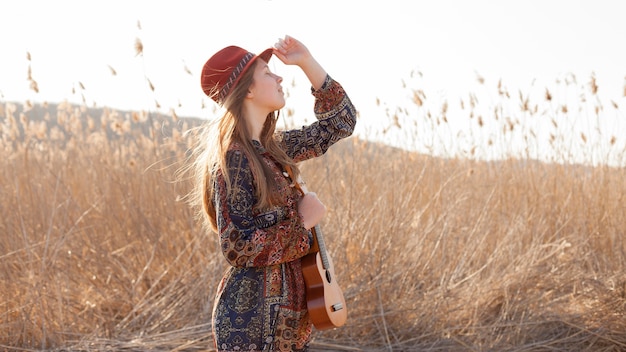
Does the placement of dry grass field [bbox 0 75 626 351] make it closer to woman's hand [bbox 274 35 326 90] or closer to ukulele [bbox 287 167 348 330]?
woman's hand [bbox 274 35 326 90]

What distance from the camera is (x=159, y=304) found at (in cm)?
401

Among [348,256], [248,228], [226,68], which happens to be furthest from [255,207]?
[348,256]

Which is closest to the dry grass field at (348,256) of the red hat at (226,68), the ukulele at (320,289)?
the red hat at (226,68)

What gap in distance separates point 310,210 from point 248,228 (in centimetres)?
Result: 19

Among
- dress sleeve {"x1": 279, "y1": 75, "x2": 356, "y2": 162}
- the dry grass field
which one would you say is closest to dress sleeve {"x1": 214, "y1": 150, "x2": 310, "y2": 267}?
dress sleeve {"x1": 279, "y1": 75, "x2": 356, "y2": 162}

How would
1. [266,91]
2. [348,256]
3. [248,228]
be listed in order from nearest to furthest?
[248,228], [266,91], [348,256]

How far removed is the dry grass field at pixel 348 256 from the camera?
12.8ft

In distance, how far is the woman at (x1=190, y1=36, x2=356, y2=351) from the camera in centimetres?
217

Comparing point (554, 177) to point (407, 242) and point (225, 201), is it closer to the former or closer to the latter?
point (407, 242)

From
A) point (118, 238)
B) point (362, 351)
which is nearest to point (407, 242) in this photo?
point (362, 351)

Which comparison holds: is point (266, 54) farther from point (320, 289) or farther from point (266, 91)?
point (320, 289)

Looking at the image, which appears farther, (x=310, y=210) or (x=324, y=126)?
(x=324, y=126)

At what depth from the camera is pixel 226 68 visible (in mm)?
2389

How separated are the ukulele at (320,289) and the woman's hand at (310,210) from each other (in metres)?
0.08
